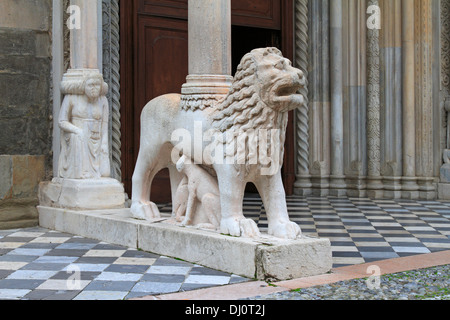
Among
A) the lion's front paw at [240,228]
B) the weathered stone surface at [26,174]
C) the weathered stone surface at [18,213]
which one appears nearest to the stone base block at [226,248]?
the lion's front paw at [240,228]

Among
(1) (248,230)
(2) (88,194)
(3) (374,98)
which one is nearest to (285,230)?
(1) (248,230)

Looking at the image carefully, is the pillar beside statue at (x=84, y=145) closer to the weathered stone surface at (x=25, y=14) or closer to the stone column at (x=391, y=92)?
the weathered stone surface at (x=25, y=14)

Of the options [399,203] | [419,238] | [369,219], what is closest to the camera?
[419,238]

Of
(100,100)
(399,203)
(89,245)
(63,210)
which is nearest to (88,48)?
(100,100)

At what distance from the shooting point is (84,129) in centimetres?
690

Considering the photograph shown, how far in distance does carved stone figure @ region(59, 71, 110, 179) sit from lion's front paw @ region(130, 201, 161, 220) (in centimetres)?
116

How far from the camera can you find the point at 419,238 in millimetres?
6363

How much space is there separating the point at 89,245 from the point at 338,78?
20.3 feet

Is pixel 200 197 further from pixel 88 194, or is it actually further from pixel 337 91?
pixel 337 91

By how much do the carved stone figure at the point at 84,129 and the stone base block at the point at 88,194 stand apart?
0.33 feet

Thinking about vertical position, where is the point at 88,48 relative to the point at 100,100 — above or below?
above

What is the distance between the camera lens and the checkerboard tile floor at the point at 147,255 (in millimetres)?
4238
